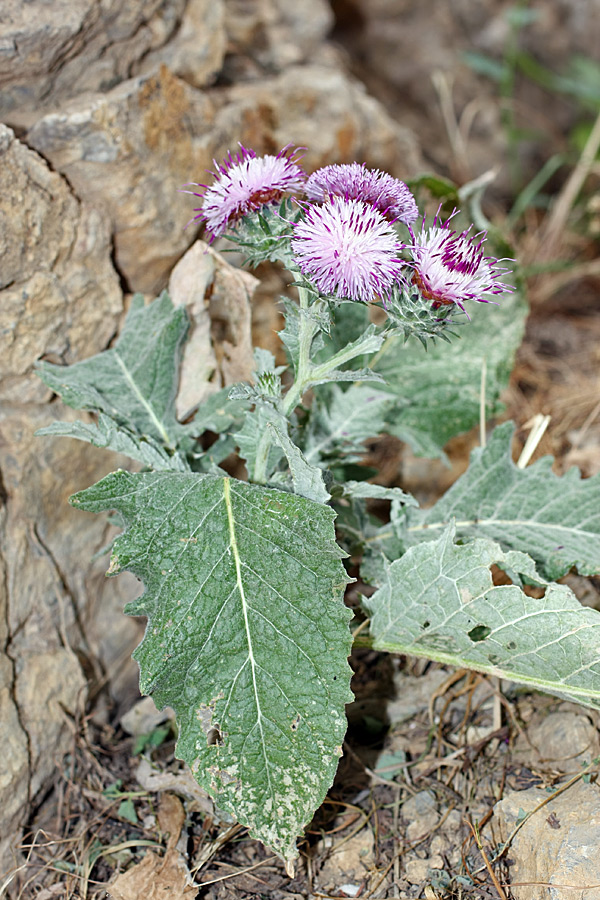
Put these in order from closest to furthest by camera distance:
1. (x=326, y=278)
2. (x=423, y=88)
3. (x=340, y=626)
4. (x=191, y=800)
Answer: (x=326, y=278) → (x=340, y=626) → (x=191, y=800) → (x=423, y=88)

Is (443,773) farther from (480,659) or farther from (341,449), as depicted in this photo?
(341,449)

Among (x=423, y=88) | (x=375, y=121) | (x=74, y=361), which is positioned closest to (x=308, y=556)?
(x=74, y=361)

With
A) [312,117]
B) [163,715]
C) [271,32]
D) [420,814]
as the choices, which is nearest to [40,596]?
[163,715]

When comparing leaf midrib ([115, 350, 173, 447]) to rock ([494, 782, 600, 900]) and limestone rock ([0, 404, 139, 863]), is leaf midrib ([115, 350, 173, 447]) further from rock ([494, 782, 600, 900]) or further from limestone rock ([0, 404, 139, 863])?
rock ([494, 782, 600, 900])

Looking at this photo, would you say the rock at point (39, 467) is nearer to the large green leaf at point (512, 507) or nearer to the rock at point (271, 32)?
the large green leaf at point (512, 507)

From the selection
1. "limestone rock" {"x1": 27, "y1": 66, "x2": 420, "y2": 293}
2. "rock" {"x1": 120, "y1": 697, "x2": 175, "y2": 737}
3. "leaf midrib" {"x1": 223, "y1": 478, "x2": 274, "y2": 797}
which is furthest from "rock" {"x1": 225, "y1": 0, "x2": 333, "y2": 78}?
"rock" {"x1": 120, "y1": 697, "x2": 175, "y2": 737}

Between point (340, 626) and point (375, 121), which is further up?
point (375, 121)
